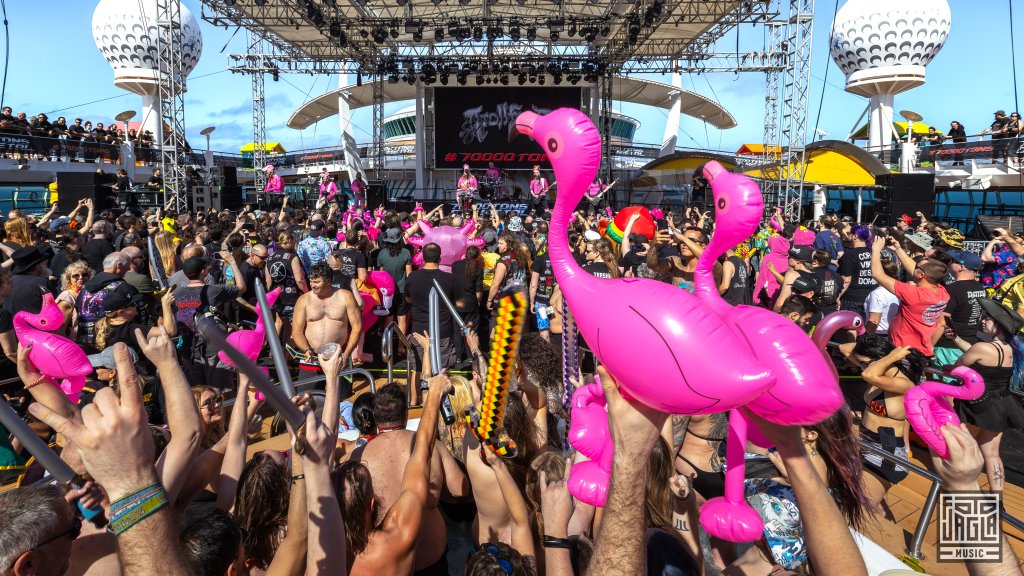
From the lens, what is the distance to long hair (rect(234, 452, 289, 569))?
2135mm

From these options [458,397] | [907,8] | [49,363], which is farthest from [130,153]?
[907,8]

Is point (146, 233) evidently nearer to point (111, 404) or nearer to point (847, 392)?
point (111, 404)

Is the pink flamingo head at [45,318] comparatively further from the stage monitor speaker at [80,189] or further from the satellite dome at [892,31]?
the satellite dome at [892,31]

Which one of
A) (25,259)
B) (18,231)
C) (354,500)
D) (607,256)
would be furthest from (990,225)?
(18,231)

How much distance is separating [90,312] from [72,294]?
31cm

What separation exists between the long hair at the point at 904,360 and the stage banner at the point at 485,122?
17.7 m

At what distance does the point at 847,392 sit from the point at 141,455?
5544 mm

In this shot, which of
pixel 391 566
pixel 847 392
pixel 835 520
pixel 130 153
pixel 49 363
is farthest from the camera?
pixel 130 153

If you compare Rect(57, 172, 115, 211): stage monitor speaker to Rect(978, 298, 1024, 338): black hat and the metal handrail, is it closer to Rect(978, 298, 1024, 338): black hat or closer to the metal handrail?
the metal handrail

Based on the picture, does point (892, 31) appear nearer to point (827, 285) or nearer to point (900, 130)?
point (900, 130)

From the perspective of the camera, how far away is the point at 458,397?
288 centimetres

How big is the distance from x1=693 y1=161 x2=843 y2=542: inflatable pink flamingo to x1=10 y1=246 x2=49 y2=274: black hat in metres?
5.44

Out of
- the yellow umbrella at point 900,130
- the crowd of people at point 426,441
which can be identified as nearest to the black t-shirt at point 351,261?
the crowd of people at point 426,441

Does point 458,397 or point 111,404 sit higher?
point 111,404
